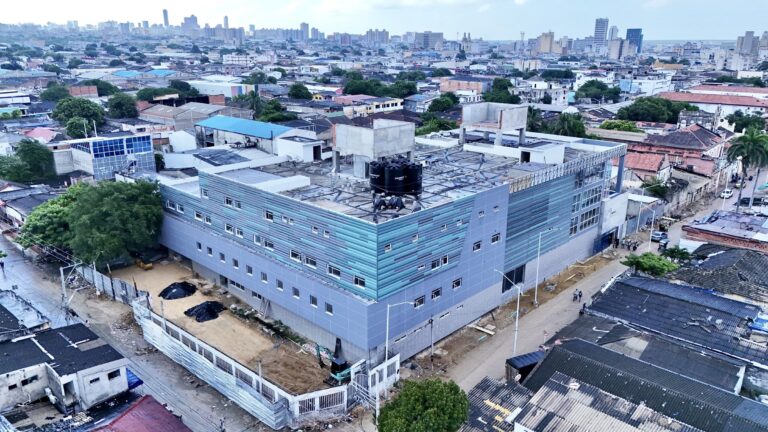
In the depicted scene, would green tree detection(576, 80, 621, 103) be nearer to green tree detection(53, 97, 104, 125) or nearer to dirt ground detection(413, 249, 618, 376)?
dirt ground detection(413, 249, 618, 376)

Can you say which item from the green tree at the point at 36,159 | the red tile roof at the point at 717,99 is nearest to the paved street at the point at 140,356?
the green tree at the point at 36,159

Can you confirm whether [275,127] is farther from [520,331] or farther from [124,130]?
[520,331]

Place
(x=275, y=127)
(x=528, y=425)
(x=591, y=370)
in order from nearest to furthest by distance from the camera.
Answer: (x=528, y=425) < (x=591, y=370) < (x=275, y=127)

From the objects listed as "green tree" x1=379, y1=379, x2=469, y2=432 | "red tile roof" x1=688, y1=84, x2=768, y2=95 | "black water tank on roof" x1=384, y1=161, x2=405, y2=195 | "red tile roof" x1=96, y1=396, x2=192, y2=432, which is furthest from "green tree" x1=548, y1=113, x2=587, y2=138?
"red tile roof" x1=688, y1=84, x2=768, y2=95

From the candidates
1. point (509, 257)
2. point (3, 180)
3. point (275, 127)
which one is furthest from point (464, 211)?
point (3, 180)

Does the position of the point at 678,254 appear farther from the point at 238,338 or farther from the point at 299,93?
the point at 299,93

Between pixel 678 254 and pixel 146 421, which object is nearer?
pixel 146 421

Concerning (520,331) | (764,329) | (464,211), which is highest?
(464,211)

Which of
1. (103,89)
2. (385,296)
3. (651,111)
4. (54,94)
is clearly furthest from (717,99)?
(54,94)
